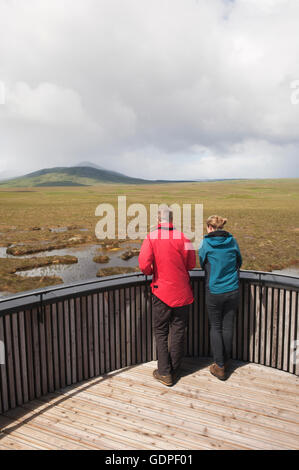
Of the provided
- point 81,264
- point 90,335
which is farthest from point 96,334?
point 81,264

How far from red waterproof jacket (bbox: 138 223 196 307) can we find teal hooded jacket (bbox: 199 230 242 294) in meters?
0.31

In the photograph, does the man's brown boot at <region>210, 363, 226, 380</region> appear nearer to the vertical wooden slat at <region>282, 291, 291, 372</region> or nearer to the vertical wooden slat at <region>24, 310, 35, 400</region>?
the vertical wooden slat at <region>282, 291, 291, 372</region>

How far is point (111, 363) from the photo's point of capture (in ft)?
14.9

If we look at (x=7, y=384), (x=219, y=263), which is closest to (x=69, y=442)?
(x=7, y=384)

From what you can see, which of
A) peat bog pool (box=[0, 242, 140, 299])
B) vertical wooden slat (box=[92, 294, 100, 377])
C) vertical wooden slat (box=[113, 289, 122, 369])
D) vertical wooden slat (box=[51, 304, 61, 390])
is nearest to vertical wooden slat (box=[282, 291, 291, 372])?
vertical wooden slat (box=[113, 289, 122, 369])

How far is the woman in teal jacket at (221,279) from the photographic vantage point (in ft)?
13.6

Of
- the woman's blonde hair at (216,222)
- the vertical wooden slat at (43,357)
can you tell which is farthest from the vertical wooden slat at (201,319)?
the vertical wooden slat at (43,357)

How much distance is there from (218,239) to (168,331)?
140 cm

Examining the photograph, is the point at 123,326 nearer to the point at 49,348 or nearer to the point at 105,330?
the point at 105,330

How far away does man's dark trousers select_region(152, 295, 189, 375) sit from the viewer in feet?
13.5

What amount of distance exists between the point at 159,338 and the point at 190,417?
3.22ft

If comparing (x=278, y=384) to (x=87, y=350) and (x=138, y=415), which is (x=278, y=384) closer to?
(x=138, y=415)

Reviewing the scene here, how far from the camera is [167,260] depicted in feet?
13.1

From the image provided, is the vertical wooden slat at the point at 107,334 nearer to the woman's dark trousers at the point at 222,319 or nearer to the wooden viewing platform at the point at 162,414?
the wooden viewing platform at the point at 162,414
